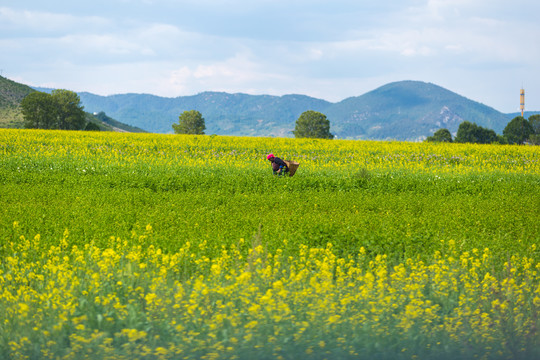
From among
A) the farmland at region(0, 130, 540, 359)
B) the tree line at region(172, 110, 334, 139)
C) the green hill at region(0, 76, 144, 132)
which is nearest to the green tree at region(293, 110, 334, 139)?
the tree line at region(172, 110, 334, 139)

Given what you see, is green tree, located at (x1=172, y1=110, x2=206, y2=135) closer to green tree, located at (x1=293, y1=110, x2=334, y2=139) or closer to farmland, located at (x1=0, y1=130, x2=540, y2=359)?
Answer: green tree, located at (x1=293, y1=110, x2=334, y2=139)

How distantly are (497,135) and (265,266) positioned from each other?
11065 cm

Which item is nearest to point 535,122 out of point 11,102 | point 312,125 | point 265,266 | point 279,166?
point 312,125

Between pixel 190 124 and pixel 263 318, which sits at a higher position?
pixel 190 124

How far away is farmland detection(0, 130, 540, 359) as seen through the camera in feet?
19.4

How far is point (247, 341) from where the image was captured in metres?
5.70

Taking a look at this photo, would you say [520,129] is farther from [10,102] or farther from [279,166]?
[10,102]

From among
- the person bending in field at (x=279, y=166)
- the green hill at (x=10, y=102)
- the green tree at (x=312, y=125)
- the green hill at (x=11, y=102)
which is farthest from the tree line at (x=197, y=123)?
the person bending in field at (x=279, y=166)

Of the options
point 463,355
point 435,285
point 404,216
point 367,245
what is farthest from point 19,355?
point 404,216

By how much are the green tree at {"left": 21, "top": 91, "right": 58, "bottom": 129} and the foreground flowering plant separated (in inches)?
3290

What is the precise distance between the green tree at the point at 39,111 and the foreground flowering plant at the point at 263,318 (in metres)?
83.6

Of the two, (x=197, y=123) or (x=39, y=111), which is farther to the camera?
(x=197, y=123)

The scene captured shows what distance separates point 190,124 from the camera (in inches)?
4532

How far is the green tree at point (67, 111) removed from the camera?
8594cm
